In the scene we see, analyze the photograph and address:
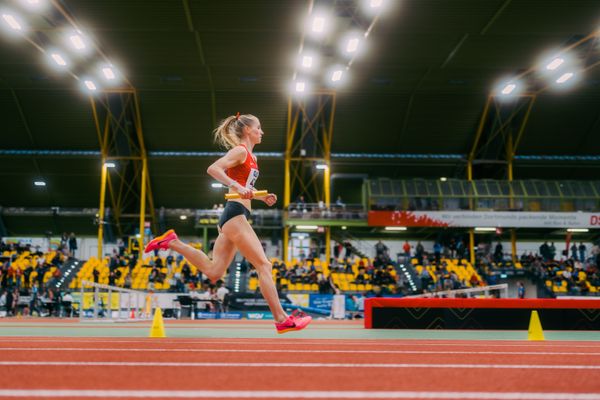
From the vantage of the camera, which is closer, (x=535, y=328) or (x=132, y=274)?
(x=535, y=328)

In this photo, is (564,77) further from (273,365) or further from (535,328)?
(273,365)

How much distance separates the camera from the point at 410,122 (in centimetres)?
3189

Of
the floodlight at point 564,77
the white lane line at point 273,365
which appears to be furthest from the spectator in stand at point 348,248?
the white lane line at point 273,365

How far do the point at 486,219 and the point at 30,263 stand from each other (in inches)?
905

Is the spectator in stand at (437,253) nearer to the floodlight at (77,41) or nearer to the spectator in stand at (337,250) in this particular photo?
the spectator in stand at (337,250)

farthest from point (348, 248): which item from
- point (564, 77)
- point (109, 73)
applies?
point (109, 73)

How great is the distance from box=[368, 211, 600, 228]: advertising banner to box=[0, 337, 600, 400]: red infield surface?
27457 millimetres

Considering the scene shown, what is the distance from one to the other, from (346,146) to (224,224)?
2842 cm

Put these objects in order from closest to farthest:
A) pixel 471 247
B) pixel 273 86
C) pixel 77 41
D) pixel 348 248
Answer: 1. pixel 77 41
2. pixel 273 86
3. pixel 471 247
4. pixel 348 248

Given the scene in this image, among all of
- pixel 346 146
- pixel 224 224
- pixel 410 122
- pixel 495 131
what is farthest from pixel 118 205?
pixel 224 224

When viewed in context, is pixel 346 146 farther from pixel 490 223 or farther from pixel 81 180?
pixel 81 180

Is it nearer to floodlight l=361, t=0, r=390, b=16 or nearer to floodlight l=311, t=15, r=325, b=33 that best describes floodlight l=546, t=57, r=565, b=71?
floodlight l=361, t=0, r=390, b=16

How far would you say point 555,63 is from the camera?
26.3m

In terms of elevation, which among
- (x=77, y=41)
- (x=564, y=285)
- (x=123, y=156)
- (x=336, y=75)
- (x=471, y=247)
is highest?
(x=336, y=75)
